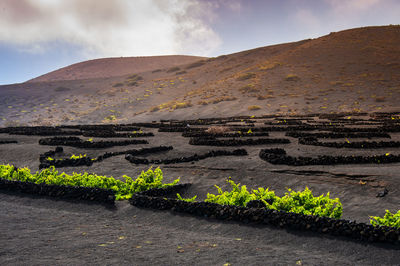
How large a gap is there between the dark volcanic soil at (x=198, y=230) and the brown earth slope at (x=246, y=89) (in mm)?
38598

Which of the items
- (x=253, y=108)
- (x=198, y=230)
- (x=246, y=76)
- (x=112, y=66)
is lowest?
(x=198, y=230)

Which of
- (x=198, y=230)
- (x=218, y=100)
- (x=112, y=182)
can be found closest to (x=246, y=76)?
(x=218, y=100)

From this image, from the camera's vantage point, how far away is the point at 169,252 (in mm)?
6766

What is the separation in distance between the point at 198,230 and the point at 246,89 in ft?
191

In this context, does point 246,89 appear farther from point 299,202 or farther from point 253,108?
point 299,202

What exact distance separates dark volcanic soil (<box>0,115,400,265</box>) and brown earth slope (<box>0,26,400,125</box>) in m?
38.6

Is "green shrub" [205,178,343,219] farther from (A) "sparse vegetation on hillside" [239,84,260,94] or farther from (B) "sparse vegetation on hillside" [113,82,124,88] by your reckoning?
(B) "sparse vegetation on hillside" [113,82,124,88]

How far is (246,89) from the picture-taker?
6500cm

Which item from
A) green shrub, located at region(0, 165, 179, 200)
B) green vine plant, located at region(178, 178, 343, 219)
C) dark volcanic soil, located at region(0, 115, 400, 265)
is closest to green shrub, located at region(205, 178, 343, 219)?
green vine plant, located at region(178, 178, 343, 219)

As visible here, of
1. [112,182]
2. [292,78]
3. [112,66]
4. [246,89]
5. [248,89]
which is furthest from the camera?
[112,66]

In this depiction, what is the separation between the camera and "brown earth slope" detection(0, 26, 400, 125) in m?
54.8

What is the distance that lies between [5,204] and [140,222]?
4776mm

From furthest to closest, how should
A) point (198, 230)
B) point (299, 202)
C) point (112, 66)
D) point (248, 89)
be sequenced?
point (112, 66) < point (248, 89) < point (299, 202) < point (198, 230)

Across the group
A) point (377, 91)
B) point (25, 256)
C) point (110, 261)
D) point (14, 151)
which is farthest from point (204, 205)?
point (377, 91)
